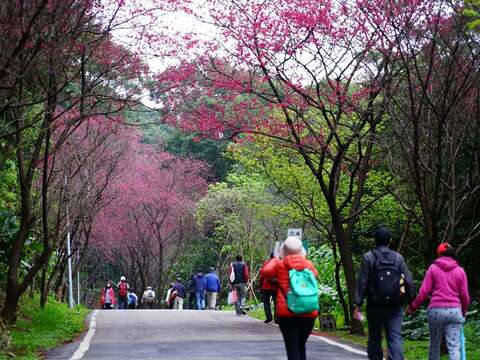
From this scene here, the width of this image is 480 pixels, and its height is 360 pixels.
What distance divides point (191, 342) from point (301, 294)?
24.1 feet

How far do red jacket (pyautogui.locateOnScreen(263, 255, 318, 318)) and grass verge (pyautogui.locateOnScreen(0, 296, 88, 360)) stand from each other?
572 centimetres

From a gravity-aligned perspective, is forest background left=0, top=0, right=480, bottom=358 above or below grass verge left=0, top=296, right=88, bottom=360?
above

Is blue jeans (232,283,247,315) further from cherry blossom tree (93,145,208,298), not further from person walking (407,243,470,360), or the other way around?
cherry blossom tree (93,145,208,298)

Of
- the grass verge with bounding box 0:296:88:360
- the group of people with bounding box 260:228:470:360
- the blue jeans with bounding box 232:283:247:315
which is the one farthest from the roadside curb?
the blue jeans with bounding box 232:283:247:315

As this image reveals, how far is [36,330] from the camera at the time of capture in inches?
704

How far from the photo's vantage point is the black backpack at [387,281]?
967cm

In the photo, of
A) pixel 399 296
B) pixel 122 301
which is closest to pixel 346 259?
pixel 399 296

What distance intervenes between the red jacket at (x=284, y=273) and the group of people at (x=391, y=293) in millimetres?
10

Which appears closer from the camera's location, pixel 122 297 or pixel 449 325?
pixel 449 325

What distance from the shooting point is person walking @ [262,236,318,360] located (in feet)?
28.7

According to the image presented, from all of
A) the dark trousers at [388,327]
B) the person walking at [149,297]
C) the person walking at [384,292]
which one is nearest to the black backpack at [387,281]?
the person walking at [384,292]

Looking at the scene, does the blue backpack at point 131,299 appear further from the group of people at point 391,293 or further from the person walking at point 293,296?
the person walking at point 293,296

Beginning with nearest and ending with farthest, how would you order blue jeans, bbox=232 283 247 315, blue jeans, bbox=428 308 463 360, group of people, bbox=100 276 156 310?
blue jeans, bbox=428 308 463 360 < blue jeans, bbox=232 283 247 315 < group of people, bbox=100 276 156 310

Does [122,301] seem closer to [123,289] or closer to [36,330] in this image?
[123,289]
